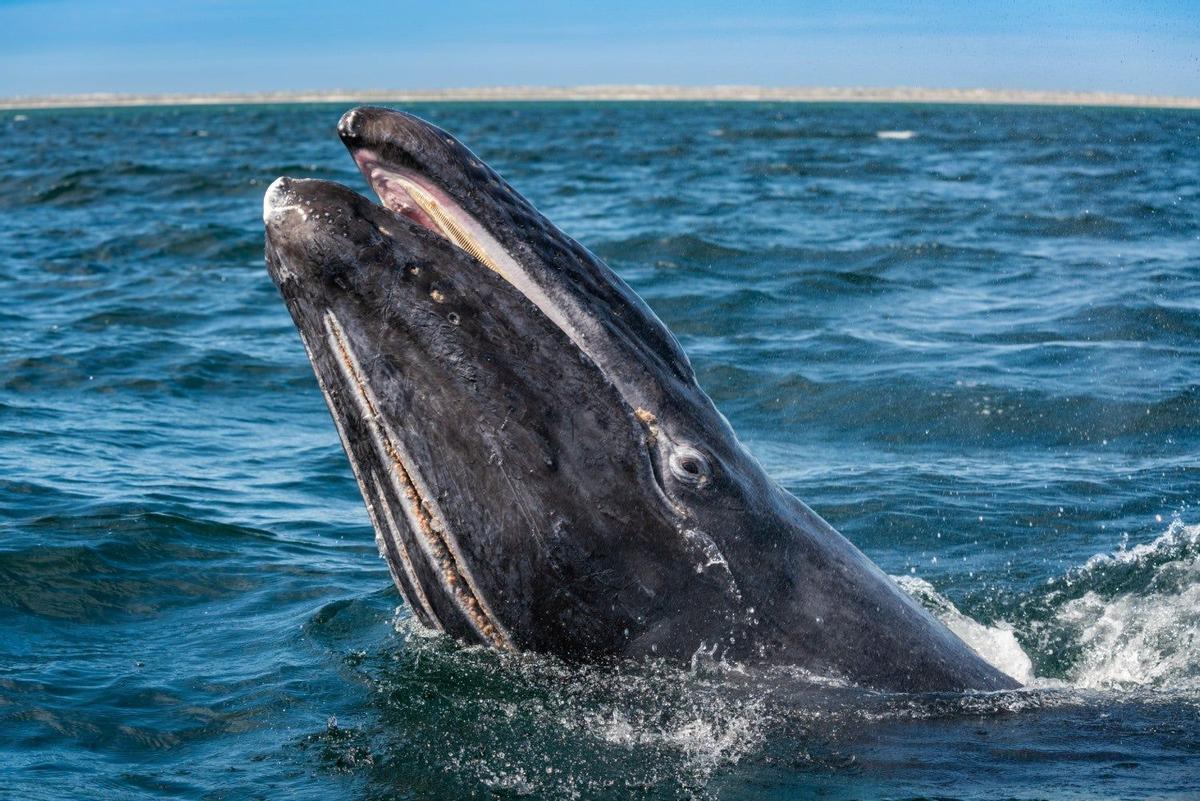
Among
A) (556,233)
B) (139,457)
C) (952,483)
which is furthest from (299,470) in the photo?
(556,233)

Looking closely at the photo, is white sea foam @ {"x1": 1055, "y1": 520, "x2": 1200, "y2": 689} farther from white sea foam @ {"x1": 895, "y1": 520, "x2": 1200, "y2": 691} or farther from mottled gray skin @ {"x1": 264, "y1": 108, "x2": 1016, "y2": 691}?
mottled gray skin @ {"x1": 264, "y1": 108, "x2": 1016, "y2": 691}

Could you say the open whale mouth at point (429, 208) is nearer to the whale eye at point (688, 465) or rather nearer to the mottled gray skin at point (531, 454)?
the mottled gray skin at point (531, 454)

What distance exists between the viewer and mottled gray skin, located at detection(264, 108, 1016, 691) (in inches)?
205

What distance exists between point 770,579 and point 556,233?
1.64 m

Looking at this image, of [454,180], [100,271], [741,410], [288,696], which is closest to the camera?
[454,180]

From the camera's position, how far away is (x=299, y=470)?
11.4m

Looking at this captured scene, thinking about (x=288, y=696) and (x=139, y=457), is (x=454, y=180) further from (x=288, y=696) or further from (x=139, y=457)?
(x=139, y=457)

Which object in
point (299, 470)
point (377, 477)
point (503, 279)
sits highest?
point (503, 279)

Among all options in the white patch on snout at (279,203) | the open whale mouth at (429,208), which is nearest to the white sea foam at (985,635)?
the open whale mouth at (429,208)

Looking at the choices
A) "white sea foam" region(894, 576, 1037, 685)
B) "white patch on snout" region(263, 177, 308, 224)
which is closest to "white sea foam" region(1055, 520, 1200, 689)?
"white sea foam" region(894, 576, 1037, 685)

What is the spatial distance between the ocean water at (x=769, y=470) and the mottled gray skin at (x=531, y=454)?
25 cm

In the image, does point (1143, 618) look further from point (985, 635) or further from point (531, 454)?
point (531, 454)

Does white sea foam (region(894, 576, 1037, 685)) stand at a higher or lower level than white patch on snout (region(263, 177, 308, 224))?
lower

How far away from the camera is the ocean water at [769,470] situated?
5.41 m
